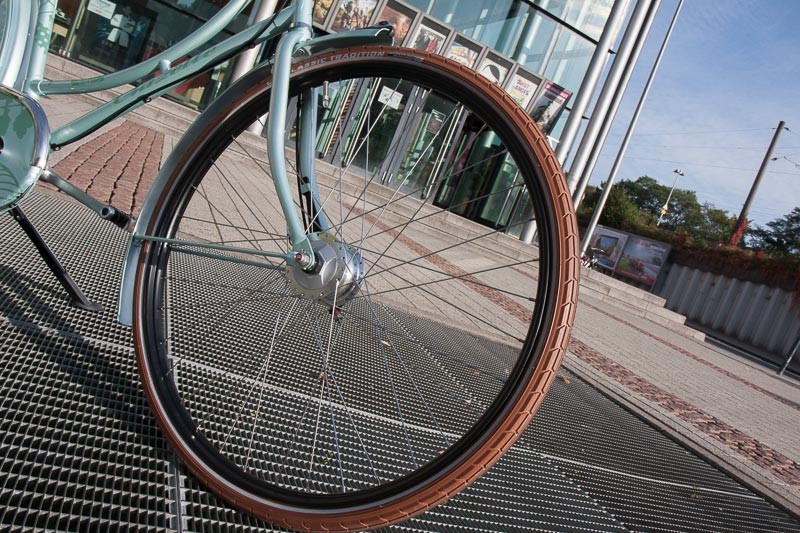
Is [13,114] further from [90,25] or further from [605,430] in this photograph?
[90,25]

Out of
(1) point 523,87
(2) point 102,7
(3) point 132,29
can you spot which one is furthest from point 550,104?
(2) point 102,7

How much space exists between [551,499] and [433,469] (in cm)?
118

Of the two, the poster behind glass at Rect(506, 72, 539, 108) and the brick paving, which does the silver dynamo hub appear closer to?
the brick paving

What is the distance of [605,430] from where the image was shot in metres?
3.58

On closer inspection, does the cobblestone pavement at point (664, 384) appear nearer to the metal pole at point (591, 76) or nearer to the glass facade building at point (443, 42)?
the glass facade building at point (443, 42)

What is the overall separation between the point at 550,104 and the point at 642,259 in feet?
50.7

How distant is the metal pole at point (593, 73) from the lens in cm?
1858

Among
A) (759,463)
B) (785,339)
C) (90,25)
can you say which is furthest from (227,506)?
(785,339)

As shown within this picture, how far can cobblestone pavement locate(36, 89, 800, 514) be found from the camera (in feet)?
14.2

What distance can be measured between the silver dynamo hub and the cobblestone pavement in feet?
9.57

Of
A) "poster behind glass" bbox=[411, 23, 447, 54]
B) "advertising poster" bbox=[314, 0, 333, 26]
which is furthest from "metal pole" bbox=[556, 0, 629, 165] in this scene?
"advertising poster" bbox=[314, 0, 333, 26]

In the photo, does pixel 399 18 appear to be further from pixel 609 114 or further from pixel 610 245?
pixel 610 245

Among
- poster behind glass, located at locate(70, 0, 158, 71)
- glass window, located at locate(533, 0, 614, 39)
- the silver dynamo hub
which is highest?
glass window, located at locate(533, 0, 614, 39)

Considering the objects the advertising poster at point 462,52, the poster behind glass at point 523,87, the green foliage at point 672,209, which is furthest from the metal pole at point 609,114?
the green foliage at point 672,209
